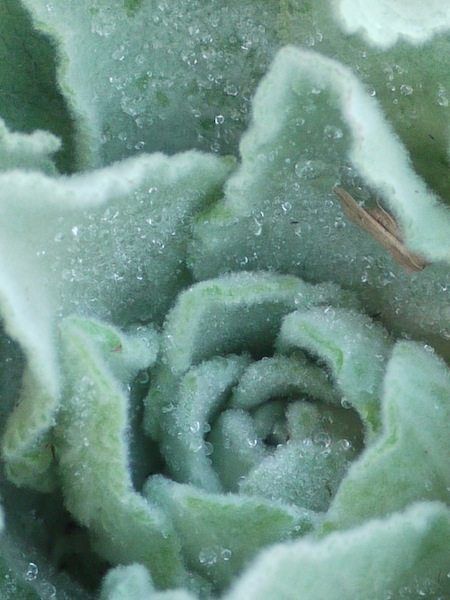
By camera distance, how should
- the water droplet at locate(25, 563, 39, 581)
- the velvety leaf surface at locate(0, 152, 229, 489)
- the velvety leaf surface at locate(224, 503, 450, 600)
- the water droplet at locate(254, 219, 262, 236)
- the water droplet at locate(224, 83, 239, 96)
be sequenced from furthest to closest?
the water droplet at locate(224, 83, 239, 96) < the water droplet at locate(254, 219, 262, 236) < the water droplet at locate(25, 563, 39, 581) < the velvety leaf surface at locate(0, 152, 229, 489) < the velvety leaf surface at locate(224, 503, 450, 600)

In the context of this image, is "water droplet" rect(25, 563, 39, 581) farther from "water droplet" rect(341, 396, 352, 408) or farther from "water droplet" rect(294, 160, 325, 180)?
"water droplet" rect(294, 160, 325, 180)

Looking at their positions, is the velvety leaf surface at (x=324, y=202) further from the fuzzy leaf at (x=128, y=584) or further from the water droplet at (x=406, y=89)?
the fuzzy leaf at (x=128, y=584)

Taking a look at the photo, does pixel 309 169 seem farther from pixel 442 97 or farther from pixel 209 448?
pixel 209 448

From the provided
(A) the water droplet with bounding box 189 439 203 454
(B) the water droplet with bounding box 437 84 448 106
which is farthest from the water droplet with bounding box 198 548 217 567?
(B) the water droplet with bounding box 437 84 448 106

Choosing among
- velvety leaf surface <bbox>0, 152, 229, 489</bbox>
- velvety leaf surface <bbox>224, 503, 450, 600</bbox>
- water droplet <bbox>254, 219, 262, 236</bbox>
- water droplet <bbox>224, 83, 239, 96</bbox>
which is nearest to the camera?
velvety leaf surface <bbox>224, 503, 450, 600</bbox>

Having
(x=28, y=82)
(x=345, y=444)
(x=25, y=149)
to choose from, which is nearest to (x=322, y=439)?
(x=345, y=444)

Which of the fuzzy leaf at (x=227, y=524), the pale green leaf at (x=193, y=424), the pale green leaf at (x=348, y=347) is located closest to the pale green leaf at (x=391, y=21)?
the pale green leaf at (x=348, y=347)
